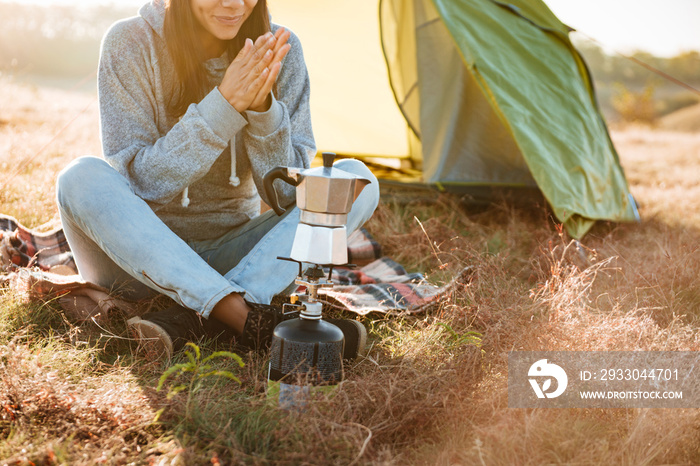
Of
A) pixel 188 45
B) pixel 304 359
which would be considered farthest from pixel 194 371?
pixel 188 45

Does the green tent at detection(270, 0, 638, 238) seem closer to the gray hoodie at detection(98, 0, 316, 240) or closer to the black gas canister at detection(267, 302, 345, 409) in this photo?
the gray hoodie at detection(98, 0, 316, 240)

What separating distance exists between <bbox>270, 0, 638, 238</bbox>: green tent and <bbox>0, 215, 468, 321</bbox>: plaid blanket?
2.40 feet

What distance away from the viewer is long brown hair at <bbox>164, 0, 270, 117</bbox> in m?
1.86

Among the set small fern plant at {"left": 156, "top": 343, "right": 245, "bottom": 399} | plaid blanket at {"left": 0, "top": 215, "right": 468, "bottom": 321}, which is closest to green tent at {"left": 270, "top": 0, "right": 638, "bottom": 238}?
plaid blanket at {"left": 0, "top": 215, "right": 468, "bottom": 321}

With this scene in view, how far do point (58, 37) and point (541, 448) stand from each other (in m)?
13.4

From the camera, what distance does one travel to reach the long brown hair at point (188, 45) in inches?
73.0

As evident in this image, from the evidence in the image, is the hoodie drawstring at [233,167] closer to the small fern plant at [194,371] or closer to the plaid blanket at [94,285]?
the plaid blanket at [94,285]

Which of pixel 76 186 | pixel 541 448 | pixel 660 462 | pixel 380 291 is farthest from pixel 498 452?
pixel 76 186

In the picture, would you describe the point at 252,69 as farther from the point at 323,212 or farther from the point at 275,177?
the point at 323,212

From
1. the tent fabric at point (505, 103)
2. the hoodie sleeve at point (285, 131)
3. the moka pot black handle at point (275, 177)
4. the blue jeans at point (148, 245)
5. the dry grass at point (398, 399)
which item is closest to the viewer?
the dry grass at point (398, 399)

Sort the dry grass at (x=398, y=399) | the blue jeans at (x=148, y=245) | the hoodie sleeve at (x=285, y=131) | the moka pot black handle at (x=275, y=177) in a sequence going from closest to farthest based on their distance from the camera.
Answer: the dry grass at (x=398, y=399)
the moka pot black handle at (x=275, y=177)
the blue jeans at (x=148, y=245)
the hoodie sleeve at (x=285, y=131)

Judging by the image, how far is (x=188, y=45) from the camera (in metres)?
1.88

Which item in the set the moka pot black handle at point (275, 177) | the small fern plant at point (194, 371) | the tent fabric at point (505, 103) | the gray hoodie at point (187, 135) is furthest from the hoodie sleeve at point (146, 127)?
the tent fabric at point (505, 103)

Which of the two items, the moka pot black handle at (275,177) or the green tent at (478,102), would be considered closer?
the moka pot black handle at (275,177)
